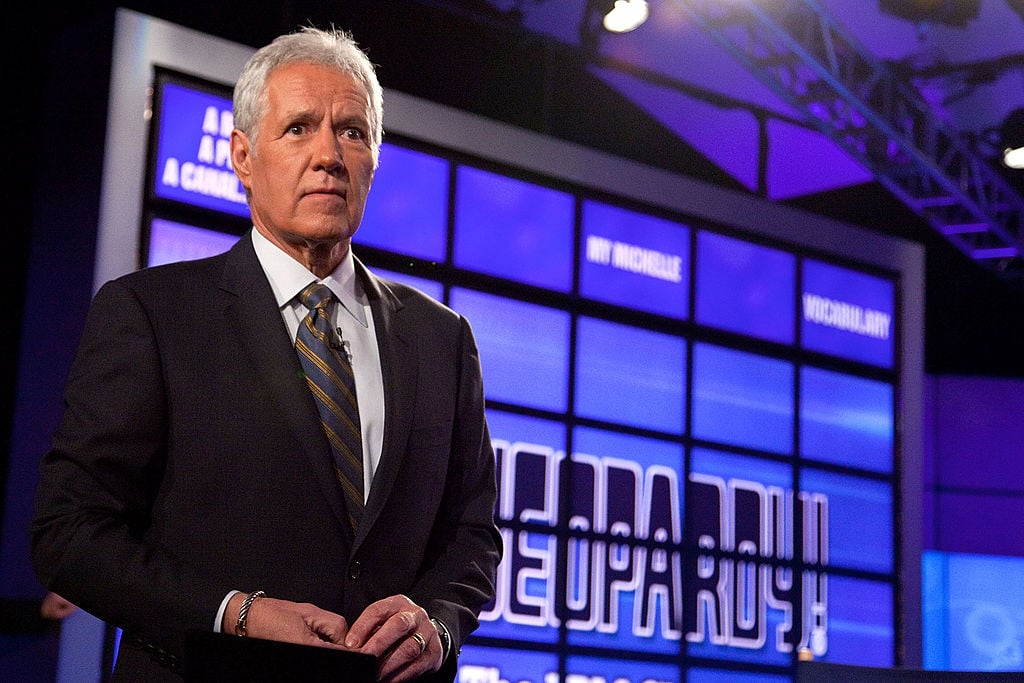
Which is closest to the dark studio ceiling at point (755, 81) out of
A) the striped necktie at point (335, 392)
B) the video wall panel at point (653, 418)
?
the video wall panel at point (653, 418)

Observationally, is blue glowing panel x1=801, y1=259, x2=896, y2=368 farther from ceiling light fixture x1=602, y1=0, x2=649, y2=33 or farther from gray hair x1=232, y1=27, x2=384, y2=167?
gray hair x1=232, y1=27, x2=384, y2=167

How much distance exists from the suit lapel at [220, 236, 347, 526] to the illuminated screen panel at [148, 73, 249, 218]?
127 inches

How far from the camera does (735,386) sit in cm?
643

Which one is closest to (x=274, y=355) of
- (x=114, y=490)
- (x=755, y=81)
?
(x=114, y=490)

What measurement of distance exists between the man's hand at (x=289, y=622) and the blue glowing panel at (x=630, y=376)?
174 inches

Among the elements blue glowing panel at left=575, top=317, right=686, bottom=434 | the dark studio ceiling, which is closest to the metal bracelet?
blue glowing panel at left=575, top=317, right=686, bottom=434

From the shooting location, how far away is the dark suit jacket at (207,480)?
1.56 metres

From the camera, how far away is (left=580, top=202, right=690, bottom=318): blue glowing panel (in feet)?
20.0

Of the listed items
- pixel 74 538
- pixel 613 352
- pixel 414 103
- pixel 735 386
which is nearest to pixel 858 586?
pixel 735 386

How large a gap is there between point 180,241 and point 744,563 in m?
3.04

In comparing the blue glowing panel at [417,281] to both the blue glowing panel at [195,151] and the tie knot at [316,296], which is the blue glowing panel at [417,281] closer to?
the blue glowing panel at [195,151]

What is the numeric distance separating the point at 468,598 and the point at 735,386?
4.79 meters

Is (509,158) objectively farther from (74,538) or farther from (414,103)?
(74,538)

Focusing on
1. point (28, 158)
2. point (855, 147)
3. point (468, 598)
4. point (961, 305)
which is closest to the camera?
point (468, 598)
